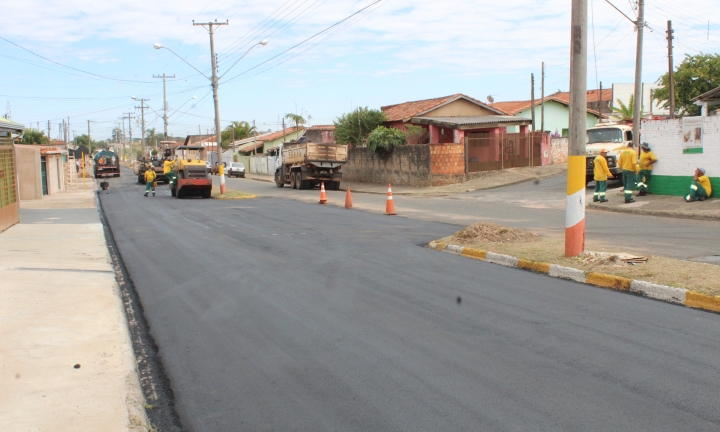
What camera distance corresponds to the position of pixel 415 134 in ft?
118

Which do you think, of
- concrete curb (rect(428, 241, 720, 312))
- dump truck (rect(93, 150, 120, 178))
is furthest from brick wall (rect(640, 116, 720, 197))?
dump truck (rect(93, 150, 120, 178))

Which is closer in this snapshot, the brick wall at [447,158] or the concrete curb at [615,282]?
the concrete curb at [615,282]

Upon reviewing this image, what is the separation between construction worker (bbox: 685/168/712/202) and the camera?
1728 centimetres

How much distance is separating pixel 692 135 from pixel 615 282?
12075mm

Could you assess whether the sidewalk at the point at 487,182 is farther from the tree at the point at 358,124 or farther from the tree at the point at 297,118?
the tree at the point at 297,118

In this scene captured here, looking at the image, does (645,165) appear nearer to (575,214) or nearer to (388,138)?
(575,214)

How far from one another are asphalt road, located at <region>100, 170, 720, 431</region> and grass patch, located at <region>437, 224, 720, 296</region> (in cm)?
53

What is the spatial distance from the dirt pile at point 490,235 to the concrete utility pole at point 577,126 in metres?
2.06

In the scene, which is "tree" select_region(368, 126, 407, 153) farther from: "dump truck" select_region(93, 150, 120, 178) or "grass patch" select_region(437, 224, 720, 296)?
"dump truck" select_region(93, 150, 120, 178)

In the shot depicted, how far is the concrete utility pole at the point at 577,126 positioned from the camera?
31.4 ft

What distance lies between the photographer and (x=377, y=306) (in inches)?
294

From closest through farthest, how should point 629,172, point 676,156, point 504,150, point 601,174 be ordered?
point 676,156 → point 629,172 → point 601,174 → point 504,150

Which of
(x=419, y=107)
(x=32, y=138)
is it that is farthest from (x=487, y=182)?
(x=32, y=138)

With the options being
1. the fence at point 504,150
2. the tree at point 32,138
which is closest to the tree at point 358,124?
the fence at point 504,150
